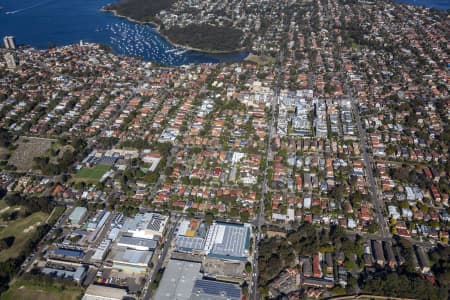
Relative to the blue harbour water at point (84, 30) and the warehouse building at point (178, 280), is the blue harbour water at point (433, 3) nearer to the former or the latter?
the blue harbour water at point (84, 30)

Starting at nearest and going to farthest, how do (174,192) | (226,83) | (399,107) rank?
(174,192) → (399,107) → (226,83)

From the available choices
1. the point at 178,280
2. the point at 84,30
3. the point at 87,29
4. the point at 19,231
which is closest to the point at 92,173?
the point at 19,231

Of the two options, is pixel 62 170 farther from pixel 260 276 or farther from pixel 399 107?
pixel 399 107

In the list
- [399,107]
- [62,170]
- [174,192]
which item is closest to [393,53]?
[399,107]

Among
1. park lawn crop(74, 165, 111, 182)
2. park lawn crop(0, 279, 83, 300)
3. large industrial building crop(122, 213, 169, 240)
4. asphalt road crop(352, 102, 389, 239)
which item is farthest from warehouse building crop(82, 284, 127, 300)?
asphalt road crop(352, 102, 389, 239)

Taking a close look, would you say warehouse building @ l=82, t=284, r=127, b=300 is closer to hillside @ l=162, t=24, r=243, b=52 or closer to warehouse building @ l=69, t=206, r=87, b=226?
warehouse building @ l=69, t=206, r=87, b=226

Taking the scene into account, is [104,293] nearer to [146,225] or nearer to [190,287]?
[190,287]

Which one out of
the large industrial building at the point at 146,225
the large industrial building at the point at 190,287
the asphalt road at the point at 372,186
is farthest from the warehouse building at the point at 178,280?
the asphalt road at the point at 372,186
